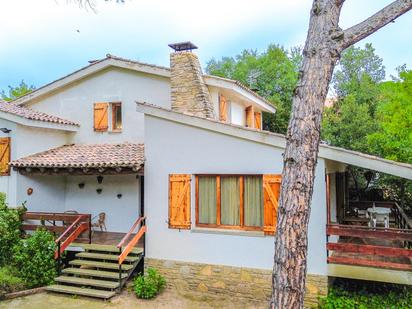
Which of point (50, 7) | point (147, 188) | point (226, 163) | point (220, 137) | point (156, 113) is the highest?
point (50, 7)

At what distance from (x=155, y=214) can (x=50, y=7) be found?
6.11 meters

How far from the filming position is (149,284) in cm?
993

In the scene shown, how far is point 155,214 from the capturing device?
1067 cm

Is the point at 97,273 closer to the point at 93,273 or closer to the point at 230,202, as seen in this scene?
the point at 93,273

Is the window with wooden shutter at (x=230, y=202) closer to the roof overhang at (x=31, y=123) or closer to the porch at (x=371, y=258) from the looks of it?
the porch at (x=371, y=258)

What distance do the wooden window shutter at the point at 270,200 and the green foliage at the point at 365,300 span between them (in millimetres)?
2066

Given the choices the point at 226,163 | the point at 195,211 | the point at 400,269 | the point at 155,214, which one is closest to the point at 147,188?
the point at 155,214

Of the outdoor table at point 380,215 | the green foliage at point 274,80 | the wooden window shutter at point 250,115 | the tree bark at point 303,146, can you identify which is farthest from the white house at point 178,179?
the green foliage at point 274,80

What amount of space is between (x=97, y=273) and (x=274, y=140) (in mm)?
6296

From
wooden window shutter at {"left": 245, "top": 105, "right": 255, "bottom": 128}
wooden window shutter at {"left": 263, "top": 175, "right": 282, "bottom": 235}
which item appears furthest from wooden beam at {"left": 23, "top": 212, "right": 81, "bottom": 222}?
wooden window shutter at {"left": 245, "top": 105, "right": 255, "bottom": 128}

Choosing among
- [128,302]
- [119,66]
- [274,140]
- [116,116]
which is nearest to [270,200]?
[274,140]

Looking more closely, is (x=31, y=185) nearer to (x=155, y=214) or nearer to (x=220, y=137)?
(x=155, y=214)

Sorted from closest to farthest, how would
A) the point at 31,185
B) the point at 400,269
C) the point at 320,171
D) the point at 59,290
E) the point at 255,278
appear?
the point at 400,269 < the point at 320,171 < the point at 255,278 < the point at 59,290 < the point at 31,185

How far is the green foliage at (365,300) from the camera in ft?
27.9
